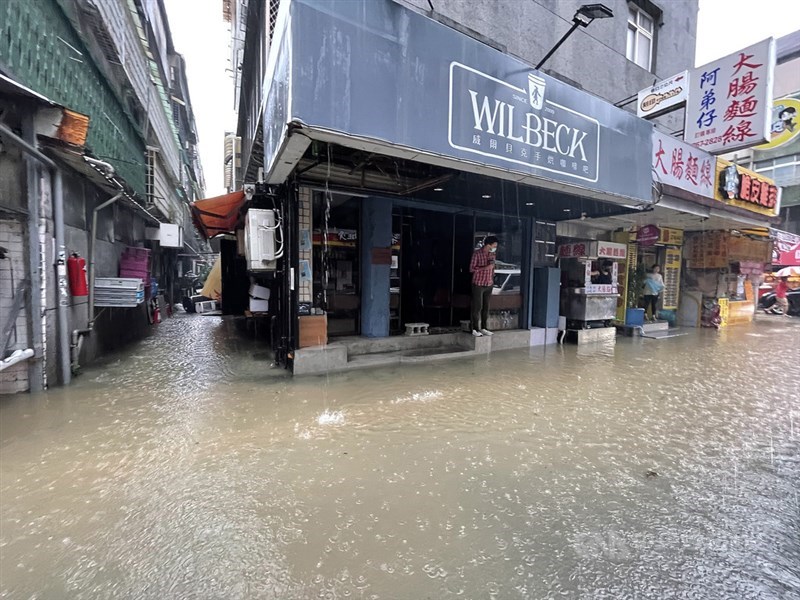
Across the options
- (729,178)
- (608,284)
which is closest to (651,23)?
(729,178)

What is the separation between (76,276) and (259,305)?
3.19 metres

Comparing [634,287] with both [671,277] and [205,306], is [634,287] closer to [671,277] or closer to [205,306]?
[671,277]

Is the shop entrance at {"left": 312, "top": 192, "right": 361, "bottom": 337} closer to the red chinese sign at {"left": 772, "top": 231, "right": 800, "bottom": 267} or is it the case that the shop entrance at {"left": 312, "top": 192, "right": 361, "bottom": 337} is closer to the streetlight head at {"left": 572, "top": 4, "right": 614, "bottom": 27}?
the streetlight head at {"left": 572, "top": 4, "right": 614, "bottom": 27}

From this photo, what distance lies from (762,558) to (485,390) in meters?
3.18

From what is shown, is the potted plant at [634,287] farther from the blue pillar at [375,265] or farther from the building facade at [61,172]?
the building facade at [61,172]

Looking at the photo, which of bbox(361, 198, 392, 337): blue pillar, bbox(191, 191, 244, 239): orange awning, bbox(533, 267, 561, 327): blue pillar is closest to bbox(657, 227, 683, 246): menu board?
bbox(533, 267, 561, 327): blue pillar

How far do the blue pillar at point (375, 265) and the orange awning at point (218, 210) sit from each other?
2658 millimetres

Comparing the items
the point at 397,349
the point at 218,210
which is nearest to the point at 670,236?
the point at 397,349

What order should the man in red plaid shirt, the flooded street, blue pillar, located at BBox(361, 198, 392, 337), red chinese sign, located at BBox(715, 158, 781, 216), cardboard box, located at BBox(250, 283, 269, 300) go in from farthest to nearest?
red chinese sign, located at BBox(715, 158, 781, 216)
cardboard box, located at BBox(250, 283, 269, 300)
the man in red plaid shirt
blue pillar, located at BBox(361, 198, 392, 337)
the flooded street

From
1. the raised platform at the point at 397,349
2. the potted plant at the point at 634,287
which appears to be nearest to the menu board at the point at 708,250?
the potted plant at the point at 634,287

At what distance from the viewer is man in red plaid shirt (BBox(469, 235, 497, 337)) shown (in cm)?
710

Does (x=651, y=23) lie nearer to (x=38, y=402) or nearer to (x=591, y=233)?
(x=591, y=233)

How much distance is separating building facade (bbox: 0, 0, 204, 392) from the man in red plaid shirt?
5855 millimetres

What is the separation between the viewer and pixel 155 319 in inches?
421
